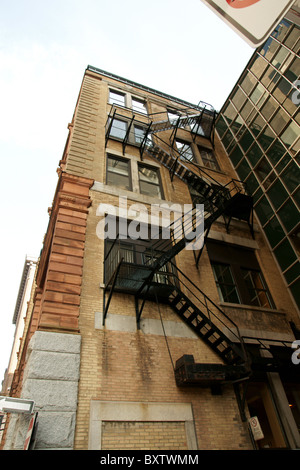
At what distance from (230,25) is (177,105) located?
20.6 meters

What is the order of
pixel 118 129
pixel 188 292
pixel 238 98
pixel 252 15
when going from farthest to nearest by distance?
pixel 238 98 < pixel 118 129 < pixel 188 292 < pixel 252 15

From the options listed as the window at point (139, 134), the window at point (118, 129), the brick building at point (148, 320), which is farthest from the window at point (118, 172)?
the window at point (139, 134)

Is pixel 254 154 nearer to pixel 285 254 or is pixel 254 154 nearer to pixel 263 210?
pixel 263 210

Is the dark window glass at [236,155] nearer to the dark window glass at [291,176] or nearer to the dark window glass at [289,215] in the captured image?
the dark window glass at [291,176]

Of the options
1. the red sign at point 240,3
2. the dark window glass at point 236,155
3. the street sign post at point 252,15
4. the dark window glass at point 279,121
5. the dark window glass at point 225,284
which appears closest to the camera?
the street sign post at point 252,15

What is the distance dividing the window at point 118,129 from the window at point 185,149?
165 inches

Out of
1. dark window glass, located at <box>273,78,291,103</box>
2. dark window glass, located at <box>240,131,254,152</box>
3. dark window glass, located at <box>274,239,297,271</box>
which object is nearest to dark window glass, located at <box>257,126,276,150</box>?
dark window glass, located at <box>240,131,254,152</box>

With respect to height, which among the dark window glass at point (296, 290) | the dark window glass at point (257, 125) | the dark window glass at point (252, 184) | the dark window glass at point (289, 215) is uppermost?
the dark window glass at point (257, 125)

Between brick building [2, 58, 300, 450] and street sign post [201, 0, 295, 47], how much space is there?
258 inches

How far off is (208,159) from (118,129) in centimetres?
664

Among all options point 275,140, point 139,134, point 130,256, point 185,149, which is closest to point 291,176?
point 275,140

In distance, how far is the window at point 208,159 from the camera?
1902 centimetres

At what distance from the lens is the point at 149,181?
1485 centimetres

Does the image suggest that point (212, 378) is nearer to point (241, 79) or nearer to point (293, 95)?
point (293, 95)
